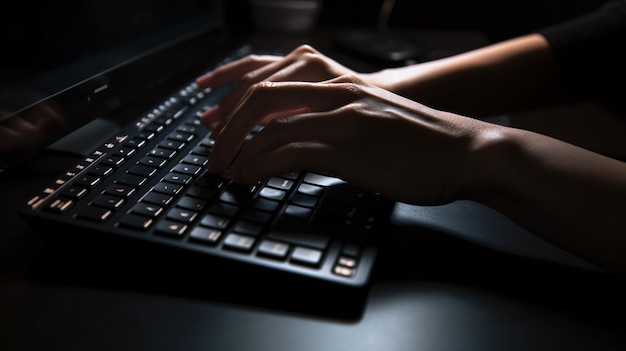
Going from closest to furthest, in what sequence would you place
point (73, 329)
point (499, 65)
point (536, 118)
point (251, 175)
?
point (73, 329) → point (251, 175) → point (499, 65) → point (536, 118)

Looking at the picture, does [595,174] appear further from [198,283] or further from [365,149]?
[198,283]

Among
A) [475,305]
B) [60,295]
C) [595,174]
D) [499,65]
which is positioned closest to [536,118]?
[499,65]

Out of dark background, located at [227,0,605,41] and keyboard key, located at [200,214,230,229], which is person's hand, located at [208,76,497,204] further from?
dark background, located at [227,0,605,41]

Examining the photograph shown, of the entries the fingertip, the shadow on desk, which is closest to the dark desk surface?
the shadow on desk

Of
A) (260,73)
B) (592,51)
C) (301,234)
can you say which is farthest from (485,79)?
(301,234)

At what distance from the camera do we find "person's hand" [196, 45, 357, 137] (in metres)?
0.55

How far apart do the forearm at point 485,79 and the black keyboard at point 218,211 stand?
26 centimetres

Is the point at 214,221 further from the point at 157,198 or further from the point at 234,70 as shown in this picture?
the point at 234,70

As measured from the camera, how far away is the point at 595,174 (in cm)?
40

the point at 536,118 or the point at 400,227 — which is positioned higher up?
the point at 400,227

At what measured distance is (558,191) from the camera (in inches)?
15.5

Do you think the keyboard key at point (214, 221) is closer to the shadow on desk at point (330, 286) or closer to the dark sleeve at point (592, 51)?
the shadow on desk at point (330, 286)

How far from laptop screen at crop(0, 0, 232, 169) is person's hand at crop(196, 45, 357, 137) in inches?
4.0

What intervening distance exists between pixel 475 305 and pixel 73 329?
0.87ft
